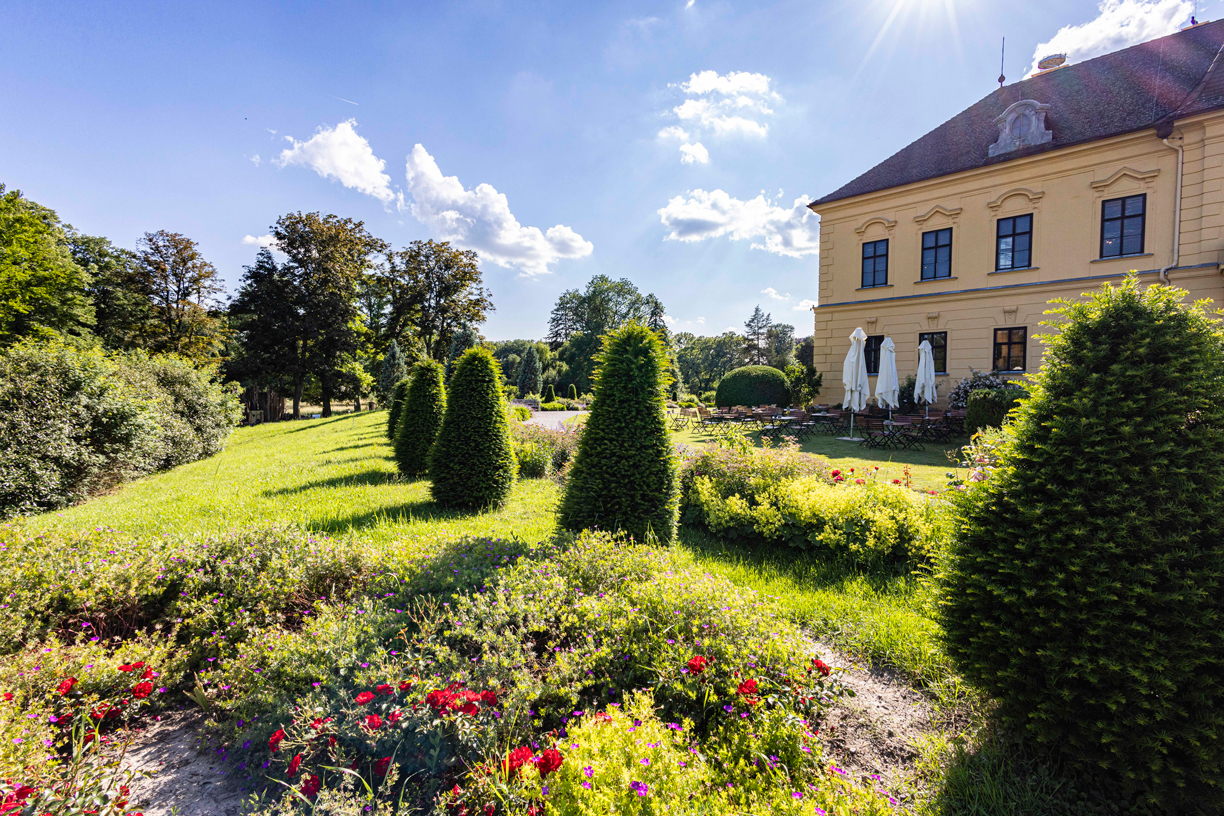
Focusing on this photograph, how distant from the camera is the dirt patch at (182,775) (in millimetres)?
2168

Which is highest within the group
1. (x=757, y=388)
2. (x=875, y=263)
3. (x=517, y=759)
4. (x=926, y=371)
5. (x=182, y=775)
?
(x=875, y=263)

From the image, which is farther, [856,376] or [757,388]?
[757,388]

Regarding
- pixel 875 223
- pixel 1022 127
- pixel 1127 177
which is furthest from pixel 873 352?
pixel 1022 127

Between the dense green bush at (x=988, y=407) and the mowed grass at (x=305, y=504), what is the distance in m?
11.3

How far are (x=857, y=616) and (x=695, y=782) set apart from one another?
8.12 feet

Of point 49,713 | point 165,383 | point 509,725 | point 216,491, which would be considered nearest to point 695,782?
point 509,725

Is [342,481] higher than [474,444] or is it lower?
lower

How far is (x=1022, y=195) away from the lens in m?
16.0

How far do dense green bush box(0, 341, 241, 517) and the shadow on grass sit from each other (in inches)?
166

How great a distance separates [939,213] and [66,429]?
25.0 m

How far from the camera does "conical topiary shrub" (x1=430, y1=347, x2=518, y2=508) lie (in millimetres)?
7094

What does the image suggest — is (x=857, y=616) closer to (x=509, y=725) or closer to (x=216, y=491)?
(x=509, y=725)

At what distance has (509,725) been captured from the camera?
7.43ft

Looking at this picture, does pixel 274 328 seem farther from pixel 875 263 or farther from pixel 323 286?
pixel 875 263
